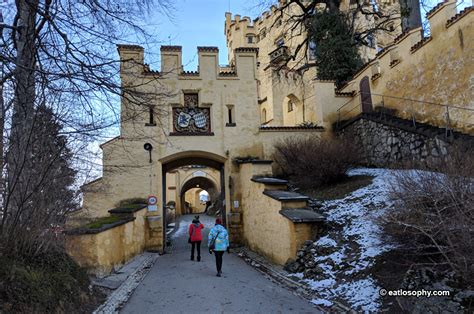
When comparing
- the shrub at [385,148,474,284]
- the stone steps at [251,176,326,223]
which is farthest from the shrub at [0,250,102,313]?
the shrub at [385,148,474,284]

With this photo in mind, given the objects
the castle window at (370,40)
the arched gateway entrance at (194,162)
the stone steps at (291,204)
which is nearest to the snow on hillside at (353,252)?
the stone steps at (291,204)

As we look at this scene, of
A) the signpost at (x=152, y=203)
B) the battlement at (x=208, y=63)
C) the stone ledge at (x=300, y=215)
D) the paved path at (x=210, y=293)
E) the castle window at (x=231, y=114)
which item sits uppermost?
the battlement at (x=208, y=63)

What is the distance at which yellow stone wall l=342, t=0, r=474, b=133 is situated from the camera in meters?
11.1

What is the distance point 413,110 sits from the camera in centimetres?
1377

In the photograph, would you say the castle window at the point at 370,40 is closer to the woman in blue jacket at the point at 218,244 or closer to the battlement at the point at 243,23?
the battlement at the point at 243,23

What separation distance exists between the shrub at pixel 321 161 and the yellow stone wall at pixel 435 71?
2885 millimetres

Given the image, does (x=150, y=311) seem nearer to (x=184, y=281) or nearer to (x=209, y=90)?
(x=184, y=281)

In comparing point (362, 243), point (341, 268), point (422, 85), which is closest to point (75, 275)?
point (341, 268)

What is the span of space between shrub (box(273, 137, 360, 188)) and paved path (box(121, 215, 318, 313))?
4378mm

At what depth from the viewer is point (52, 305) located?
17.0 feet

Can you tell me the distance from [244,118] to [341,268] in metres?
10.7

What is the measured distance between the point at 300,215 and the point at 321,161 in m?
4.35

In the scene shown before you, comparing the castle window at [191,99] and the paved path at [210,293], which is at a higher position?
the castle window at [191,99]

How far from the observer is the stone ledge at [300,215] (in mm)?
9234
